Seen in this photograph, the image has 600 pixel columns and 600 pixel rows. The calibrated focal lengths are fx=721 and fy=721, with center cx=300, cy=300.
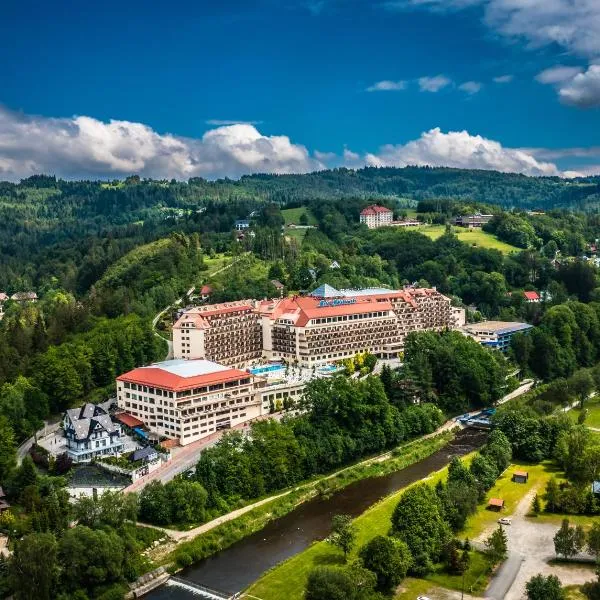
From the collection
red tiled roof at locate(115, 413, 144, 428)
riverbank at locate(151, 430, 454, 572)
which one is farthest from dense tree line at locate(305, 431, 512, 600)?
red tiled roof at locate(115, 413, 144, 428)

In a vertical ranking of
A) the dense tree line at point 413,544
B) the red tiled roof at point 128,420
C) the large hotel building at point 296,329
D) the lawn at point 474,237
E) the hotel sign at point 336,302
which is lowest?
the dense tree line at point 413,544

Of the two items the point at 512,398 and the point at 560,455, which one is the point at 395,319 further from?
the point at 560,455

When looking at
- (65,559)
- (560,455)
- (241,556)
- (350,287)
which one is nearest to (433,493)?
(241,556)

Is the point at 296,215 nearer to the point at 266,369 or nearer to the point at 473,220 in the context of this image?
the point at 473,220

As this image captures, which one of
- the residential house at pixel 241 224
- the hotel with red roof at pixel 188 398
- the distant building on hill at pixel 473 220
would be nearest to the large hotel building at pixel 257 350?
the hotel with red roof at pixel 188 398

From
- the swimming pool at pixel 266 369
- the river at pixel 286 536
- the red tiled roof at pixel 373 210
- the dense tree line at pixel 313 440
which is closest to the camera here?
the river at pixel 286 536

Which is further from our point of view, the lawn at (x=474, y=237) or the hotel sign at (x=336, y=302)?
the lawn at (x=474, y=237)

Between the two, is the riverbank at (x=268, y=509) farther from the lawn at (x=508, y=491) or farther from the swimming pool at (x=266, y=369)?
the swimming pool at (x=266, y=369)

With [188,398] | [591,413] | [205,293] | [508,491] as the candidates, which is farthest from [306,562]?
[205,293]
